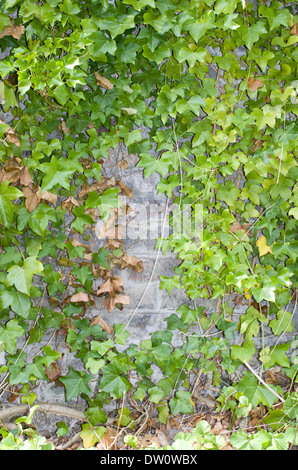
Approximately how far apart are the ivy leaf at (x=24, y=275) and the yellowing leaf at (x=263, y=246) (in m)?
1.02

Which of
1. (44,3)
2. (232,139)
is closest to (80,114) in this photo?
(44,3)

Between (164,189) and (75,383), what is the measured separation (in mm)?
979

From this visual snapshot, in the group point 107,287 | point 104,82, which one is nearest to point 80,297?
point 107,287

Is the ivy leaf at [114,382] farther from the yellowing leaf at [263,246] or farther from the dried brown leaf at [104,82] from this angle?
the dried brown leaf at [104,82]

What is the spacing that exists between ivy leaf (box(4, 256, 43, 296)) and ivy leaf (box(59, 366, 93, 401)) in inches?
19.5

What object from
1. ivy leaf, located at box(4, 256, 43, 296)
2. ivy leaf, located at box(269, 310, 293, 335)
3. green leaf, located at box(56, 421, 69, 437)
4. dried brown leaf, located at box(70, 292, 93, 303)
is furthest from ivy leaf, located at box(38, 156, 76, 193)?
ivy leaf, located at box(269, 310, 293, 335)

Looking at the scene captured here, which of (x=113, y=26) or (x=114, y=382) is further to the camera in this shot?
(x=114, y=382)

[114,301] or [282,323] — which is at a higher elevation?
[114,301]

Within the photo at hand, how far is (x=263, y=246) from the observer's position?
1.86m

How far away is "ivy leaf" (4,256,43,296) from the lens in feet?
4.99

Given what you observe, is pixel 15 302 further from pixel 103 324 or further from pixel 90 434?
pixel 90 434

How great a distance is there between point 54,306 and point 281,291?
43.4 inches

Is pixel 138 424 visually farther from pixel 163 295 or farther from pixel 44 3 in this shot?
pixel 44 3

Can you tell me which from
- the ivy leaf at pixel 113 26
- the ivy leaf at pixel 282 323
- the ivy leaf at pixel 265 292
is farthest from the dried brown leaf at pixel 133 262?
the ivy leaf at pixel 113 26
